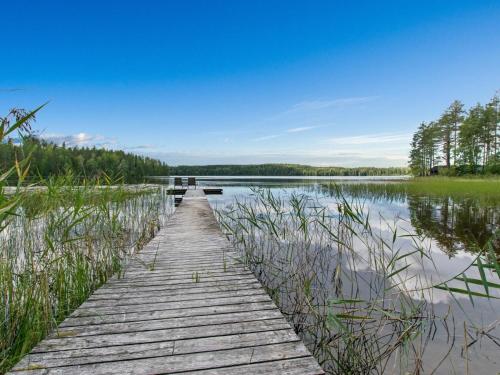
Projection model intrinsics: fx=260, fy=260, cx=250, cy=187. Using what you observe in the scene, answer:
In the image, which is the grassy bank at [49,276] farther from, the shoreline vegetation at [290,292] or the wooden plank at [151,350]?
the wooden plank at [151,350]

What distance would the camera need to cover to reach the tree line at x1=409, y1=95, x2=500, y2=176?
34.2 m

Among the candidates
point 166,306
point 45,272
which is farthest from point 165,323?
point 45,272

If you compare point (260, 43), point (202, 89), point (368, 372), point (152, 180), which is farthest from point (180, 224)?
point (202, 89)

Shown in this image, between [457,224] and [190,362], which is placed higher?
[190,362]

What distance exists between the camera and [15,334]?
2.42 m

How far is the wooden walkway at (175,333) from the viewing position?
5.38 ft

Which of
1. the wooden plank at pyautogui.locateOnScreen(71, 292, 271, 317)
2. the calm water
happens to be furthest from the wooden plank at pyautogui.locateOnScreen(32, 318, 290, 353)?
the calm water

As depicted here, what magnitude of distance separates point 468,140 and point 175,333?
152ft

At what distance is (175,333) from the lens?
2.03 meters

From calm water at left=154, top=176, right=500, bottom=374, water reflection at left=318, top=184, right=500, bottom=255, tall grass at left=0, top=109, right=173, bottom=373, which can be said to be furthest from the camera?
water reflection at left=318, top=184, right=500, bottom=255

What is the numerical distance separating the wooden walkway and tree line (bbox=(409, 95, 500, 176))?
133 ft

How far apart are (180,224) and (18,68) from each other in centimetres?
2269

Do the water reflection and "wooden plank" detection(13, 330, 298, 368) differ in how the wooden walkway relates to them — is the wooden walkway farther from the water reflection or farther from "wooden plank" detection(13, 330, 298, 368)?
the water reflection

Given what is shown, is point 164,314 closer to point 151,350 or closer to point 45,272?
point 151,350
